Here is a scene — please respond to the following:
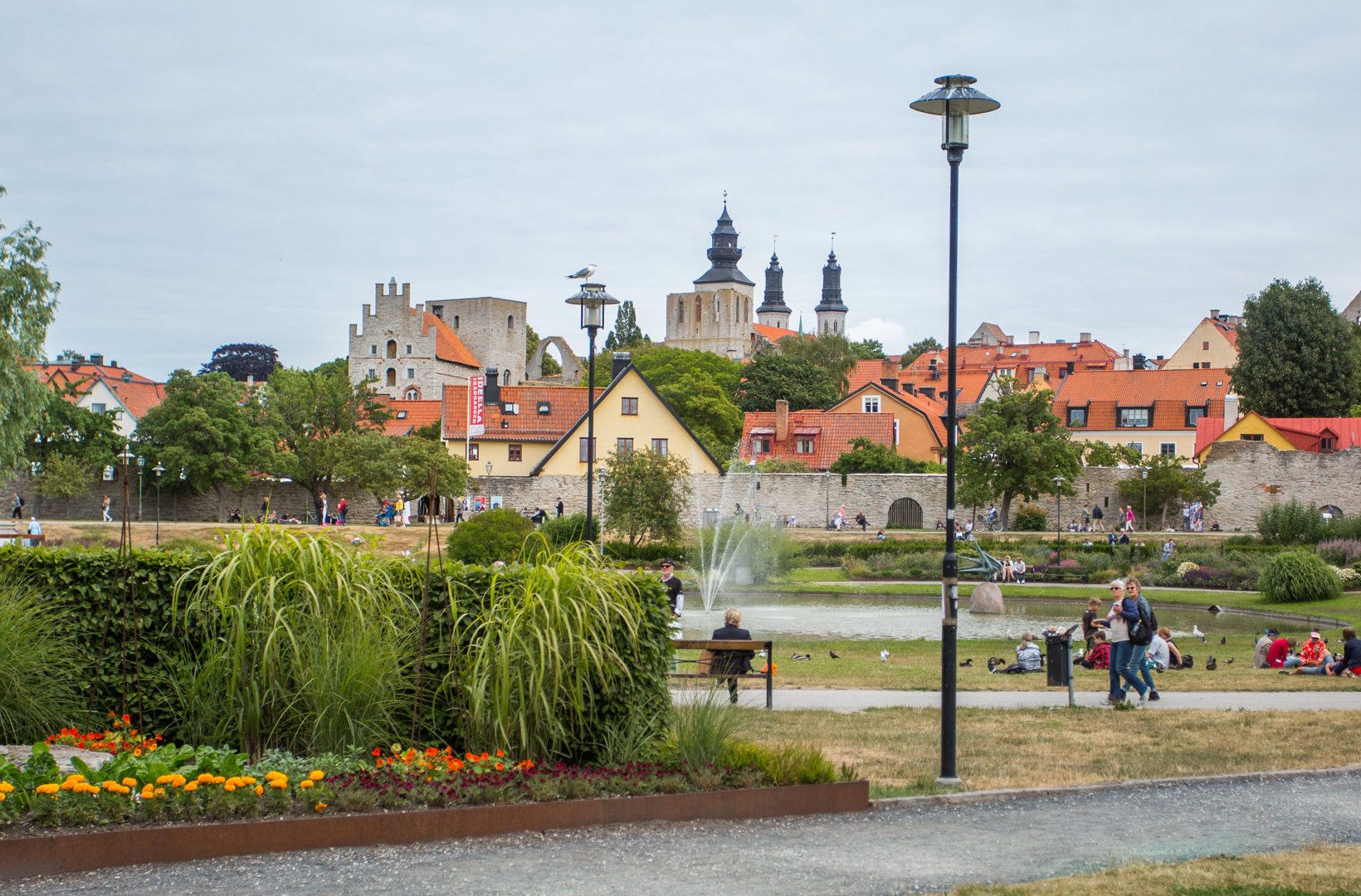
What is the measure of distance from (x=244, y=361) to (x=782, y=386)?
5730 centimetres

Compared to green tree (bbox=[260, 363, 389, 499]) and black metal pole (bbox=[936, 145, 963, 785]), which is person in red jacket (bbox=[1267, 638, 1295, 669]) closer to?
black metal pole (bbox=[936, 145, 963, 785])

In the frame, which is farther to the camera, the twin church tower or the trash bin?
the twin church tower

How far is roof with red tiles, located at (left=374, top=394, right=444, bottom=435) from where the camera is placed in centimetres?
8988

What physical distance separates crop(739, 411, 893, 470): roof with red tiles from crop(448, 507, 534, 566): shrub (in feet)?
126

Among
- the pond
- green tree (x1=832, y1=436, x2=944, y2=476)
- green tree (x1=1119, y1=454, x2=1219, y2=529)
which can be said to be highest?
green tree (x1=832, y1=436, x2=944, y2=476)

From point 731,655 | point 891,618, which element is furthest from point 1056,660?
point 891,618

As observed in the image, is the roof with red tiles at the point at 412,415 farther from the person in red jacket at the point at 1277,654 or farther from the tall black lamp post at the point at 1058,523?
the person in red jacket at the point at 1277,654

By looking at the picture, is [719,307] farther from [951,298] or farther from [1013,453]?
[951,298]

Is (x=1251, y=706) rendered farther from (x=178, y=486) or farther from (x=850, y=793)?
(x=178, y=486)

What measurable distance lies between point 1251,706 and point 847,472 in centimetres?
5470

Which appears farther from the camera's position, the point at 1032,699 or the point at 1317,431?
the point at 1317,431

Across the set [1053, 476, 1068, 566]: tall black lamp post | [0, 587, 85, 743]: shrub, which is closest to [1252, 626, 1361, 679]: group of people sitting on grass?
[0, 587, 85, 743]: shrub

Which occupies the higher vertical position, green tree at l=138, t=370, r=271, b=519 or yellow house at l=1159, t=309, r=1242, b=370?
yellow house at l=1159, t=309, r=1242, b=370

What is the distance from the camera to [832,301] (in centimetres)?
19238
